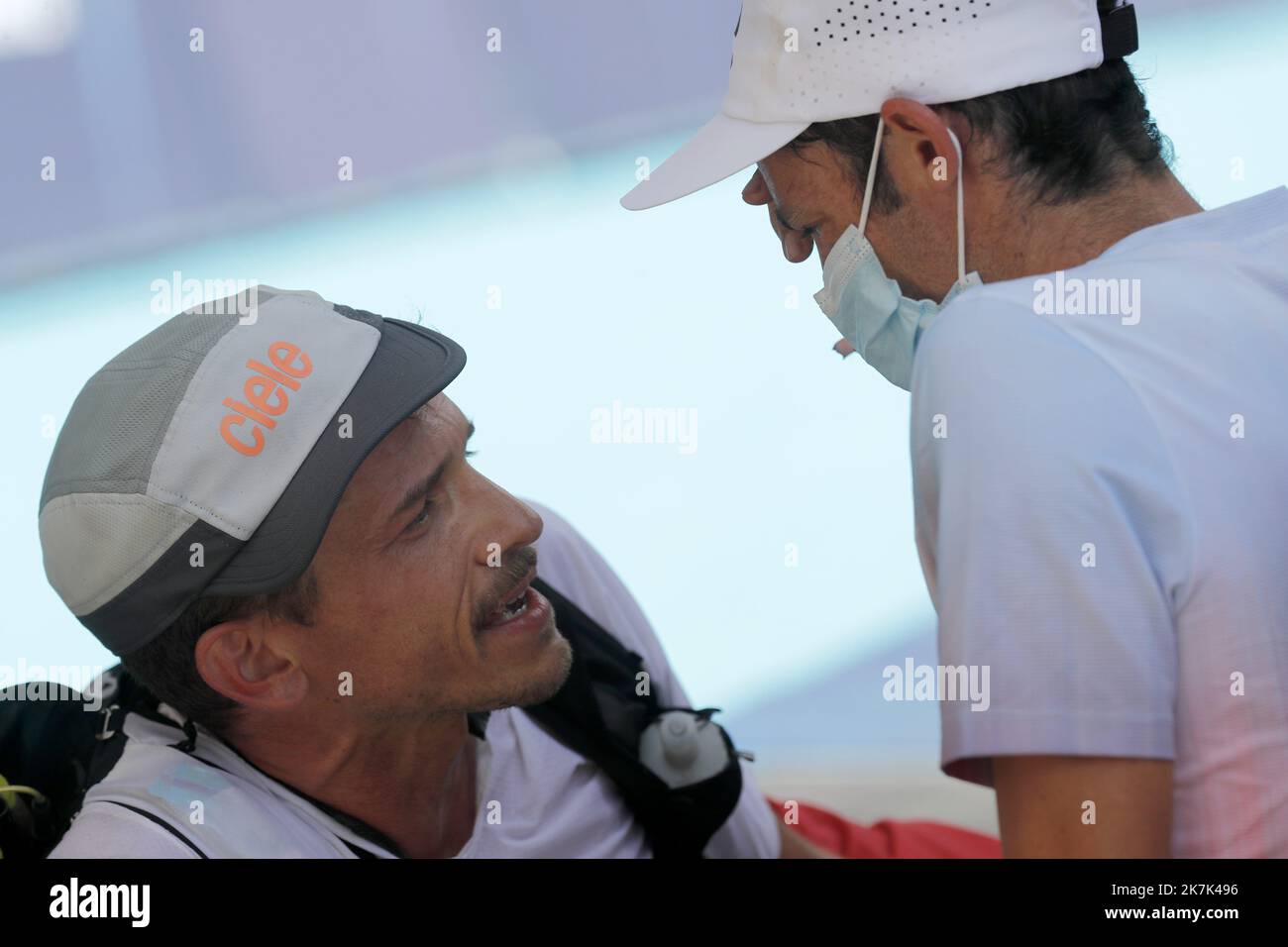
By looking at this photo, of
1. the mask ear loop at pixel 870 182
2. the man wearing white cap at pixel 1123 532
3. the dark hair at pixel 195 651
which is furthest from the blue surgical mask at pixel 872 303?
the dark hair at pixel 195 651

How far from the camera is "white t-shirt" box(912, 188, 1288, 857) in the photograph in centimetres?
86

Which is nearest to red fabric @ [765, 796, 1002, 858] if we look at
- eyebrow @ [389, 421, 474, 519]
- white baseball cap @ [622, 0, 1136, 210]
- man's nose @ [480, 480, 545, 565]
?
man's nose @ [480, 480, 545, 565]

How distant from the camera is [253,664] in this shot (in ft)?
4.30

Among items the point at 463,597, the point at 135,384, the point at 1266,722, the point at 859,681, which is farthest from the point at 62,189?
the point at 1266,722

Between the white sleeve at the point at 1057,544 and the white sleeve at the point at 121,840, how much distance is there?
2.61ft

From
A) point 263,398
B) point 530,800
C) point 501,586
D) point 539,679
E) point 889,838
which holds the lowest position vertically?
point 889,838

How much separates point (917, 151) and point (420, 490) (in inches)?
25.8

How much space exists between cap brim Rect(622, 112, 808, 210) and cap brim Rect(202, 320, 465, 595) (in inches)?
12.9

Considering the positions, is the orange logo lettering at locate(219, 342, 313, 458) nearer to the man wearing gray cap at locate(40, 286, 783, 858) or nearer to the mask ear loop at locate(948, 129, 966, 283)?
the man wearing gray cap at locate(40, 286, 783, 858)

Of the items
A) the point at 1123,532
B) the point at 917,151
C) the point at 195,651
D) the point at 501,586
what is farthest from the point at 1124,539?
the point at 195,651

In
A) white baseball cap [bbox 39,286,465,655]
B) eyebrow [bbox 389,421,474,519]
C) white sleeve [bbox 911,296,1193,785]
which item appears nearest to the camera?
white sleeve [bbox 911,296,1193,785]

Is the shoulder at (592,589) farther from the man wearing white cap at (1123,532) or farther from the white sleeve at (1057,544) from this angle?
the white sleeve at (1057,544)

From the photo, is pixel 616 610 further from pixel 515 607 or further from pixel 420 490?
pixel 420 490
